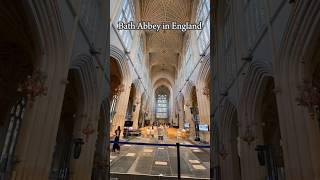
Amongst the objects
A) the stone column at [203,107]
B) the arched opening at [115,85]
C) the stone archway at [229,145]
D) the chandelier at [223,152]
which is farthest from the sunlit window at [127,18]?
the chandelier at [223,152]

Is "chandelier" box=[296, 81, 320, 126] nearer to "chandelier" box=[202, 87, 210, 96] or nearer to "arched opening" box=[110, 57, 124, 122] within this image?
"chandelier" box=[202, 87, 210, 96]

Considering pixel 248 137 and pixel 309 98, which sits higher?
pixel 309 98

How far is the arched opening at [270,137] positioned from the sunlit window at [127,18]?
13.4 meters

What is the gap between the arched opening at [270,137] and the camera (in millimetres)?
5925

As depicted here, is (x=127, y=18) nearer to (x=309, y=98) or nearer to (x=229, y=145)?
(x=229, y=145)

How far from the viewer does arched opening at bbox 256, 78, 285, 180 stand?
19.4ft

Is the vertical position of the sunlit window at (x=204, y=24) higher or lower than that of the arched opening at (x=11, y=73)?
higher

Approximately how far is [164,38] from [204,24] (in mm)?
13200

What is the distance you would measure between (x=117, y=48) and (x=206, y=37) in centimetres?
758

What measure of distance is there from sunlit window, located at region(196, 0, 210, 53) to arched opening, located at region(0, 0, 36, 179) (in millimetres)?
14440

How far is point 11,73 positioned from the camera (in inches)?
321

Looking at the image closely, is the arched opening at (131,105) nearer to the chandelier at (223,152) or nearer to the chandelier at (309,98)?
the chandelier at (223,152)

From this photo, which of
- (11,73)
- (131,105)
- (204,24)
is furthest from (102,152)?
(131,105)

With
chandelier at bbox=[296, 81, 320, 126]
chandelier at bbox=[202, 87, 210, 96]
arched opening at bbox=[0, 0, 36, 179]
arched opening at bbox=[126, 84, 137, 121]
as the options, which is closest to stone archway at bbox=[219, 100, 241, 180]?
chandelier at bbox=[296, 81, 320, 126]
